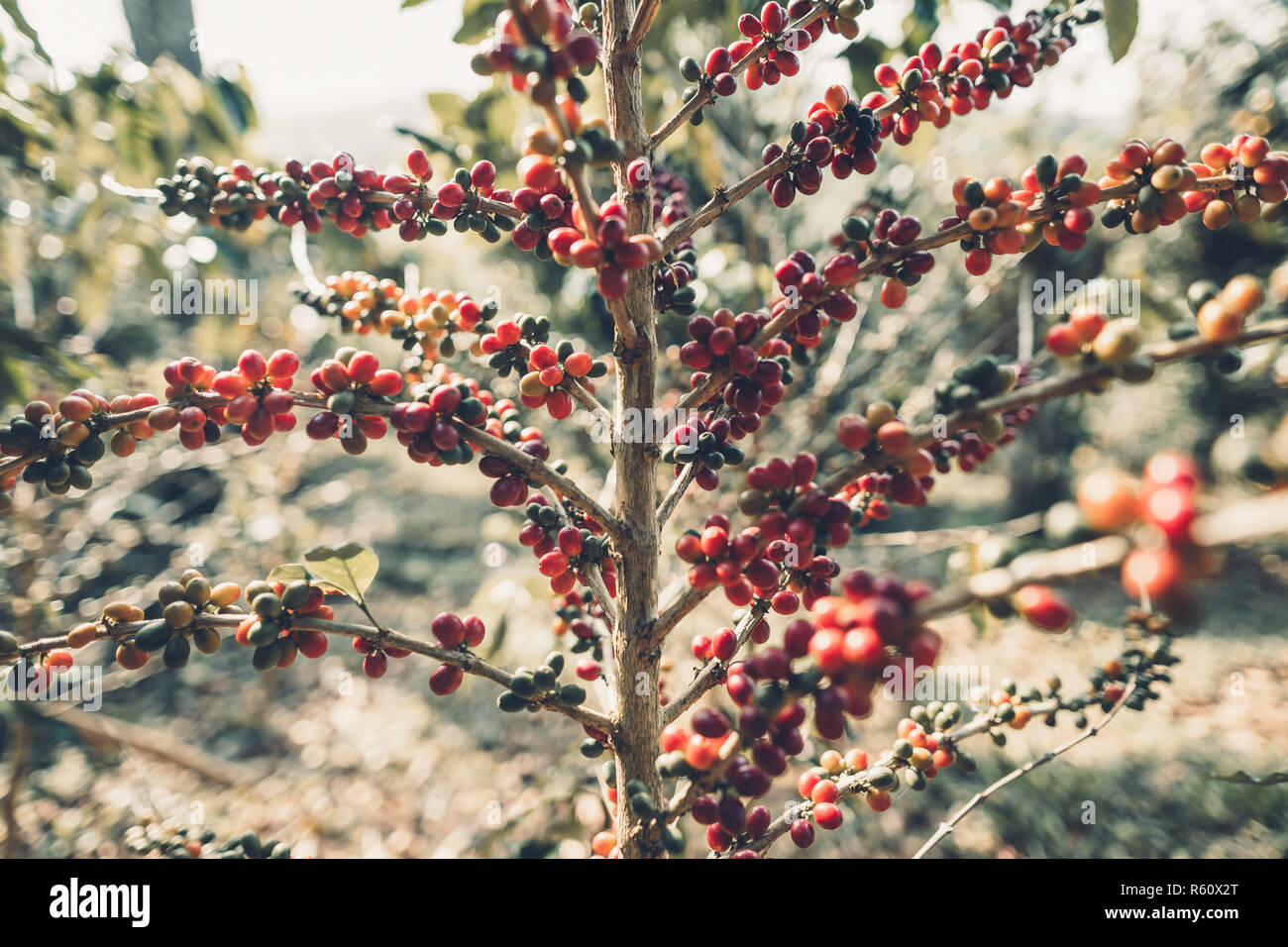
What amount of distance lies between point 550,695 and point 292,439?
223 inches

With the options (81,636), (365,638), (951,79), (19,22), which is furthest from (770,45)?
(19,22)

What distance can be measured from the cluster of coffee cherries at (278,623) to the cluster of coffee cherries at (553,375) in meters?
0.50

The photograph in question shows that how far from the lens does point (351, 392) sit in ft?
3.31

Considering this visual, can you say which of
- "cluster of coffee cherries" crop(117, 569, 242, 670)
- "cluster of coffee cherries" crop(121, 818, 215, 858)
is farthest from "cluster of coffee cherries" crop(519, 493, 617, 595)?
"cluster of coffee cherries" crop(121, 818, 215, 858)

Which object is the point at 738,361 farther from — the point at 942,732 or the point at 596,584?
the point at 942,732

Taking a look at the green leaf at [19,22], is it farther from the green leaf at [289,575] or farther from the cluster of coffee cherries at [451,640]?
the cluster of coffee cherries at [451,640]

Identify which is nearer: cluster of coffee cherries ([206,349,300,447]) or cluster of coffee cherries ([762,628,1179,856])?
cluster of coffee cherries ([206,349,300,447])

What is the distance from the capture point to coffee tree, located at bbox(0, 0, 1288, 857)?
754mm

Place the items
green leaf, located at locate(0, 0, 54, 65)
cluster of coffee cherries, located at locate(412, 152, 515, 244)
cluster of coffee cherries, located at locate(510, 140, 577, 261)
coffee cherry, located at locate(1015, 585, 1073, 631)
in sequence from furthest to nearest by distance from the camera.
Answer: green leaf, located at locate(0, 0, 54, 65) → cluster of coffee cherries, located at locate(412, 152, 515, 244) → cluster of coffee cherries, located at locate(510, 140, 577, 261) → coffee cherry, located at locate(1015, 585, 1073, 631)

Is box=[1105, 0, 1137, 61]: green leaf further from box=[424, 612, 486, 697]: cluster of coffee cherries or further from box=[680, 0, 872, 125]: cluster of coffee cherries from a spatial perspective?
box=[424, 612, 486, 697]: cluster of coffee cherries
